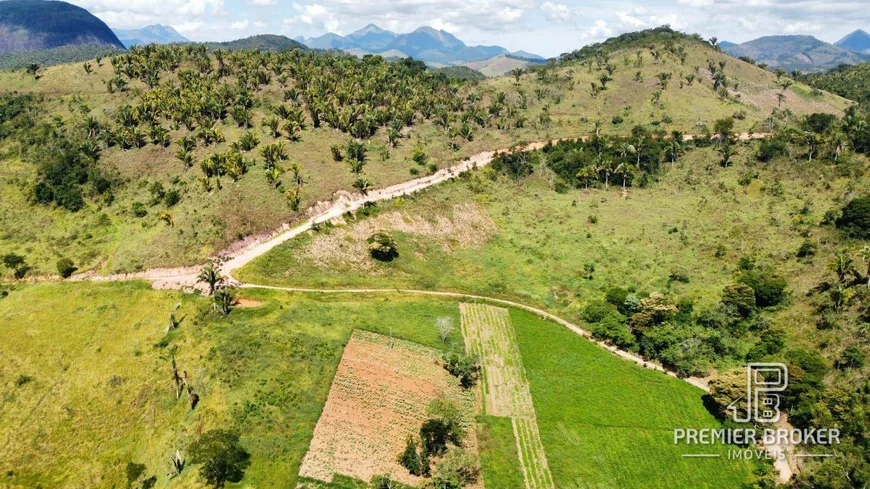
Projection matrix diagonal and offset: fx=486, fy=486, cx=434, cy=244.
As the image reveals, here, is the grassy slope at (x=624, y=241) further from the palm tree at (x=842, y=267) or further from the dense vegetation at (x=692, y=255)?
the palm tree at (x=842, y=267)

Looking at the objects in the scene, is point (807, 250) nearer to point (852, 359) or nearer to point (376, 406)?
point (852, 359)

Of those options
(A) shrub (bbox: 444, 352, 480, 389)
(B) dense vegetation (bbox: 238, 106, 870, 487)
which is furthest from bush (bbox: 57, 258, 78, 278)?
(A) shrub (bbox: 444, 352, 480, 389)

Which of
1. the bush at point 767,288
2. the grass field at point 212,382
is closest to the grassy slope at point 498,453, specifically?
the grass field at point 212,382

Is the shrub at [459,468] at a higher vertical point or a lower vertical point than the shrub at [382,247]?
lower

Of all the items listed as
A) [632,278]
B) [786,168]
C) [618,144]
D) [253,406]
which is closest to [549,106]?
[618,144]

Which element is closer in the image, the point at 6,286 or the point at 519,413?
the point at 519,413

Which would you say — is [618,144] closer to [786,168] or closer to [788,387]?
[786,168]
